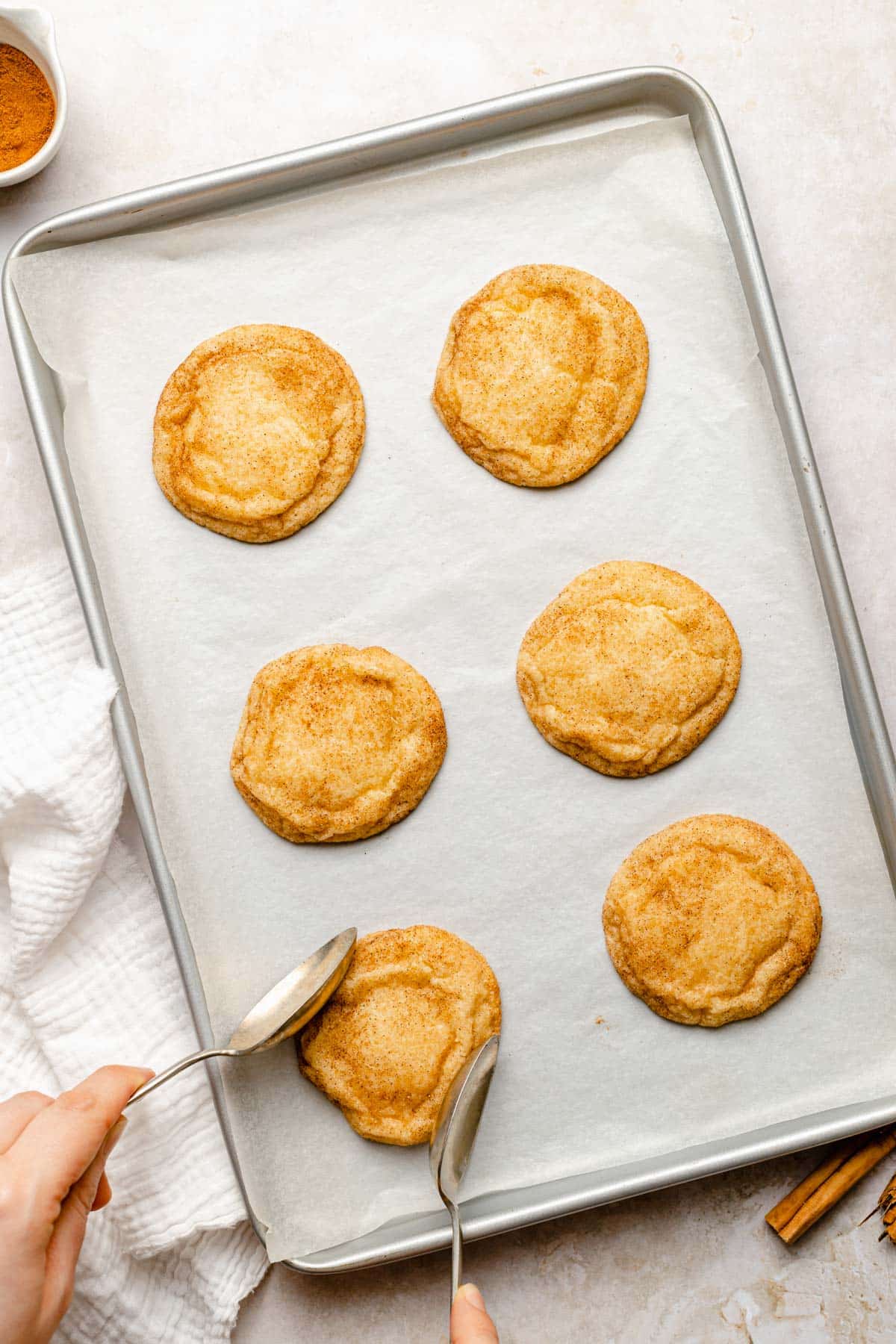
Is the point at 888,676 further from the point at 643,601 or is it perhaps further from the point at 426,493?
the point at 426,493

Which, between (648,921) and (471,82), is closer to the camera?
(648,921)

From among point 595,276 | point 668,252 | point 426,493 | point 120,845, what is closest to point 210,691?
point 120,845

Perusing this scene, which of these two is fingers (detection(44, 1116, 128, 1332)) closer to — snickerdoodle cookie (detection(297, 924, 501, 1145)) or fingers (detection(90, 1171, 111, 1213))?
fingers (detection(90, 1171, 111, 1213))

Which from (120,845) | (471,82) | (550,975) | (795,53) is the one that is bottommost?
(550,975)

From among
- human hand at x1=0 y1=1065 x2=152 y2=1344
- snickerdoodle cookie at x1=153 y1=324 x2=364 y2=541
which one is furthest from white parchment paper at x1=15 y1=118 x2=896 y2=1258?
human hand at x1=0 y1=1065 x2=152 y2=1344

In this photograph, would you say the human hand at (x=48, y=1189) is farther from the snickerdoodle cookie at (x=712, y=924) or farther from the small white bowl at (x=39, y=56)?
the small white bowl at (x=39, y=56)

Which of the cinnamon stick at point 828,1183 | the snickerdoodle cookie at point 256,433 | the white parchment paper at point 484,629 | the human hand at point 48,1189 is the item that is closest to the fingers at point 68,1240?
the human hand at point 48,1189
